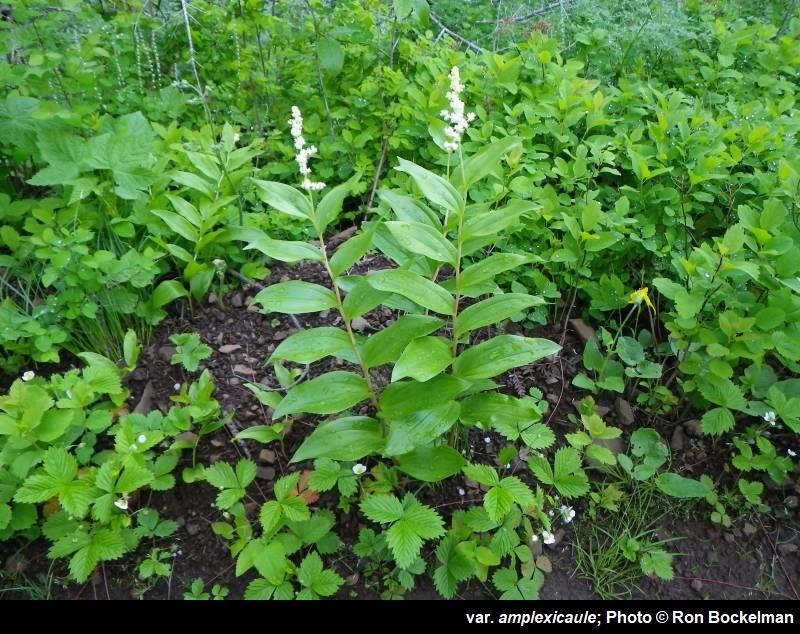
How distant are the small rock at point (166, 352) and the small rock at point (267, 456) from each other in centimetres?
71

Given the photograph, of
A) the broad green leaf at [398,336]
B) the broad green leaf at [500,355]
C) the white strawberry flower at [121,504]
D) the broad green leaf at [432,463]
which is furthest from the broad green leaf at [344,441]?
the white strawberry flower at [121,504]

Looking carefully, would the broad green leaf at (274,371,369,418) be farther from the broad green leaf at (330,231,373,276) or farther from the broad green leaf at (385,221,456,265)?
the broad green leaf at (385,221,456,265)

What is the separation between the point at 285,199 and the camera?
193cm

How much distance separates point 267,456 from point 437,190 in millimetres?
1245

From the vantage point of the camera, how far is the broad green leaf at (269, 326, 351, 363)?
5.57 ft

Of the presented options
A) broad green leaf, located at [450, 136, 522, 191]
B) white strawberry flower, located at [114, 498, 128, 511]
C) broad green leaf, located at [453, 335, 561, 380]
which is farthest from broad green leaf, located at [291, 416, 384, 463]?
broad green leaf, located at [450, 136, 522, 191]

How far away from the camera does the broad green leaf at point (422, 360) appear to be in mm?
1557


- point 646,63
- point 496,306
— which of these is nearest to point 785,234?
point 496,306

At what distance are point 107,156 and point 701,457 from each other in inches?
116

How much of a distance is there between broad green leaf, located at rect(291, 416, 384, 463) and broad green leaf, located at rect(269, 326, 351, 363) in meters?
0.26

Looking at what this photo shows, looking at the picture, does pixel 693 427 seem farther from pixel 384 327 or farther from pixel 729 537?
pixel 384 327

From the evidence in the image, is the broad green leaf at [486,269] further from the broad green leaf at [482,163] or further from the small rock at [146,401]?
the small rock at [146,401]

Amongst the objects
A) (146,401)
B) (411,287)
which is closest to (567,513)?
(411,287)

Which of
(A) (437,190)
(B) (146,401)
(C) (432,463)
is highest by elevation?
(A) (437,190)
